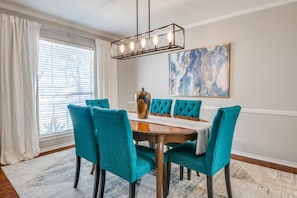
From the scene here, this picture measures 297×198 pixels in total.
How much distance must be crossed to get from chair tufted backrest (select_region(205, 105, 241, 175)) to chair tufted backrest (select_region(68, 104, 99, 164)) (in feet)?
3.82

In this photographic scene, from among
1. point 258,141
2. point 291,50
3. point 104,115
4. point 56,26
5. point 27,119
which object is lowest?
point 258,141

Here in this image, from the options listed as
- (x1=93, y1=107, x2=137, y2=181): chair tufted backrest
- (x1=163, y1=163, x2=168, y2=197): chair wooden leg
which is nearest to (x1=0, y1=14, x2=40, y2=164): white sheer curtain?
(x1=93, y1=107, x2=137, y2=181): chair tufted backrest

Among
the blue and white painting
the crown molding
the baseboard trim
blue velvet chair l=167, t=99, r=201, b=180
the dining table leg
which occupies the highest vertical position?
the crown molding

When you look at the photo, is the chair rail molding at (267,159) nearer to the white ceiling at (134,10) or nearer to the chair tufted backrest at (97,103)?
the white ceiling at (134,10)

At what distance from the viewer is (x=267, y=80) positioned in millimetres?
2998

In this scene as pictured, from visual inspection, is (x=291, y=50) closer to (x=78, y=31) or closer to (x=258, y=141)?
(x=258, y=141)

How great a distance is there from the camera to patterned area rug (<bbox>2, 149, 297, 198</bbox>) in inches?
82.3

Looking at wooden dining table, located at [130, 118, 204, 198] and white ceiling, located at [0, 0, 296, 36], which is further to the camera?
white ceiling, located at [0, 0, 296, 36]

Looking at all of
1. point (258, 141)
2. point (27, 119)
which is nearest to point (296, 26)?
point (258, 141)

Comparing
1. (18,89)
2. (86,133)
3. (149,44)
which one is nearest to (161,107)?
(149,44)

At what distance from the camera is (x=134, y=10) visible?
3.18 metres

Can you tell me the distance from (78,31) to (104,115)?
3067 mm

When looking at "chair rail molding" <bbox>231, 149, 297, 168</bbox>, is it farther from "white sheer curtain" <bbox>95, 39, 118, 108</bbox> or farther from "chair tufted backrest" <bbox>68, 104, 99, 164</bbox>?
"white sheer curtain" <bbox>95, 39, 118, 108</bbox>

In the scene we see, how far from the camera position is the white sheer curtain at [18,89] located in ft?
9.51
